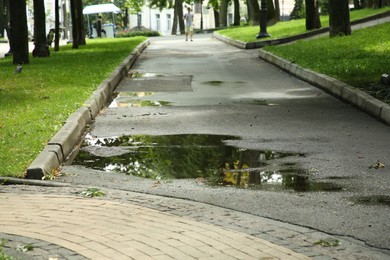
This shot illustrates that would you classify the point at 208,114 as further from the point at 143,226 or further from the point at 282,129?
the point at 143,226

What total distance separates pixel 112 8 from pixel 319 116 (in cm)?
5608

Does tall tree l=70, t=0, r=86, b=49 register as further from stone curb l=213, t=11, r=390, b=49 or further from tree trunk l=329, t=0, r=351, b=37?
tree trunk l=329, t=0, r=351, b=37

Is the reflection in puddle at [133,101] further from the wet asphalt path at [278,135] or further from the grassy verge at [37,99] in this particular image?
the grassy verge at [37,99]

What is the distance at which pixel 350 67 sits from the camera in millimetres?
17922

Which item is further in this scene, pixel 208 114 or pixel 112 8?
pixel 112 8

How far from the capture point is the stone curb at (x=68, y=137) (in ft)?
26.9

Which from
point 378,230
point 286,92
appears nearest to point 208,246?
point 378,230

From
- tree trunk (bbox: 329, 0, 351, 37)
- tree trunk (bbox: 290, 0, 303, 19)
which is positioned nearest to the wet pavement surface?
tree trunk (bbox: 329, 0, 351, 37)

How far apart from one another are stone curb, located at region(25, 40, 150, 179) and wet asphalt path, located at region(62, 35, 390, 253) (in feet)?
0.71

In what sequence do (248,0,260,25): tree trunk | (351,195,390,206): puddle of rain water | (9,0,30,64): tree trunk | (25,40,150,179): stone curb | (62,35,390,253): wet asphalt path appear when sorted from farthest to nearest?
(248,0,260,25): tree trunk
(9,0,30,64): tree trunk
(25,40,150,179): stone curb
(351,195,390,206): puddle of rain water
(62,35,390,253): wet asphalt path

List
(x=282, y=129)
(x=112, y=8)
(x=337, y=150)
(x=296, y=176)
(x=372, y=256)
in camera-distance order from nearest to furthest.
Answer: (x=372, y=256) → (x=296, y=176) → (x=337, y=150) → (x=282, y=129) → (x=112, y=8)

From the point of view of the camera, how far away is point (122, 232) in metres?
5.84

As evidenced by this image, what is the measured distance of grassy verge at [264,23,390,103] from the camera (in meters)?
15.6

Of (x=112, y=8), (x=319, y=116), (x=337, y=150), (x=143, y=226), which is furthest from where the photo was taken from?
(x=112, y=8)
